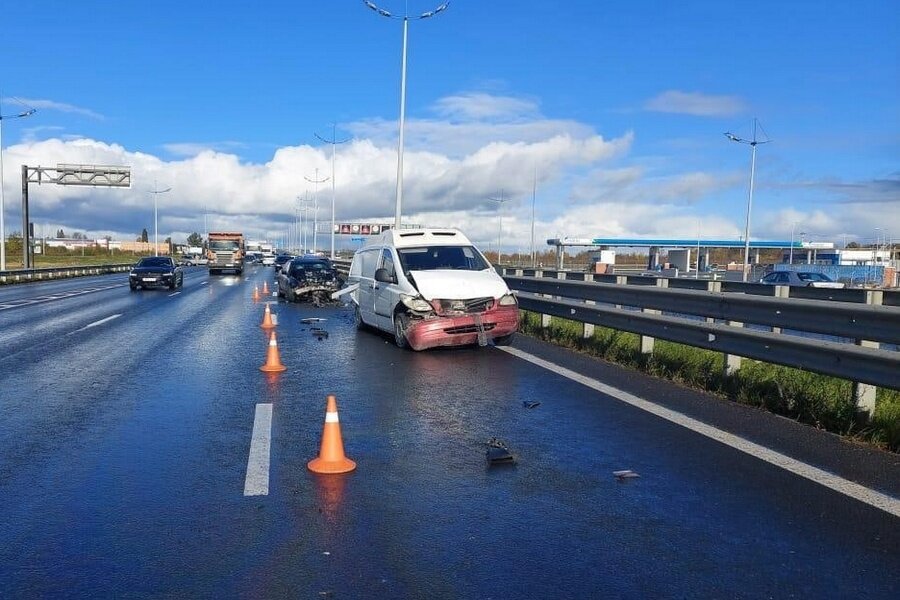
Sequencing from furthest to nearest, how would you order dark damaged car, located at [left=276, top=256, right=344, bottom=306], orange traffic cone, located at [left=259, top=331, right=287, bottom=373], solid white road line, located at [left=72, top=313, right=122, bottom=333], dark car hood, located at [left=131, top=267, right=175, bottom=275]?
dark car hood, located at [left=131, top=267, right=175, bottom=275] < dark damaged car, located at [left=276, top=256, right=344, bottom=306] < solid white road line, located at [left=72, top=313, right=122, bottom=333] < orange traffic cone, located at [left=259, top=331, right=287, bottom=373]

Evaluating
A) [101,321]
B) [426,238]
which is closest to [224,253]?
[101,321]

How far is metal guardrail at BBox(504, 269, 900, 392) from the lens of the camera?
6242mm

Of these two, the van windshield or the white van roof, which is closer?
the van windshield

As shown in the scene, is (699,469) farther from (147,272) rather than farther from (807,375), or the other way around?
(147,272)

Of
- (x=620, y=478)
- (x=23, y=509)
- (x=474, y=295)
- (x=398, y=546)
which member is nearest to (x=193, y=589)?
(x=398, y=546)

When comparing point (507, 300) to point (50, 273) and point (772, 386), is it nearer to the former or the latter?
point (772, 386)

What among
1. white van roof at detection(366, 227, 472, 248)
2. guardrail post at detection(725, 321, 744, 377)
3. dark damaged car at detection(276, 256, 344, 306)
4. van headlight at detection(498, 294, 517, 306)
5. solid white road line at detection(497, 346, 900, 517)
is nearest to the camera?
solid white road line at detection(497, 346, 900, 517)

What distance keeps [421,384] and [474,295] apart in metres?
2.72

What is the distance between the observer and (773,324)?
25.4 ft

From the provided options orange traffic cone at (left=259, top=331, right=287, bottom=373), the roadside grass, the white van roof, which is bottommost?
orange traffic cone at (left=259, top=331, right=287, bottom=373)

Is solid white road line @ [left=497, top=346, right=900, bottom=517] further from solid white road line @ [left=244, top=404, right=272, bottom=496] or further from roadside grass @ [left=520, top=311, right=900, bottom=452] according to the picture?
solid white road line @ [left=244, top=404, right=272, bottom=496]

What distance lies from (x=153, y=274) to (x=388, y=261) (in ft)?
71.8

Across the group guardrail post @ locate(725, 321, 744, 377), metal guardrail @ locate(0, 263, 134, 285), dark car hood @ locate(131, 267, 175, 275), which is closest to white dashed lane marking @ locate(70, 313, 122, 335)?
guardrail post @ locate(725, 321, 744, 377)

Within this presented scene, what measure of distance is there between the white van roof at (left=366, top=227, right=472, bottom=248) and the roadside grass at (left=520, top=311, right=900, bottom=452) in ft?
10.2
